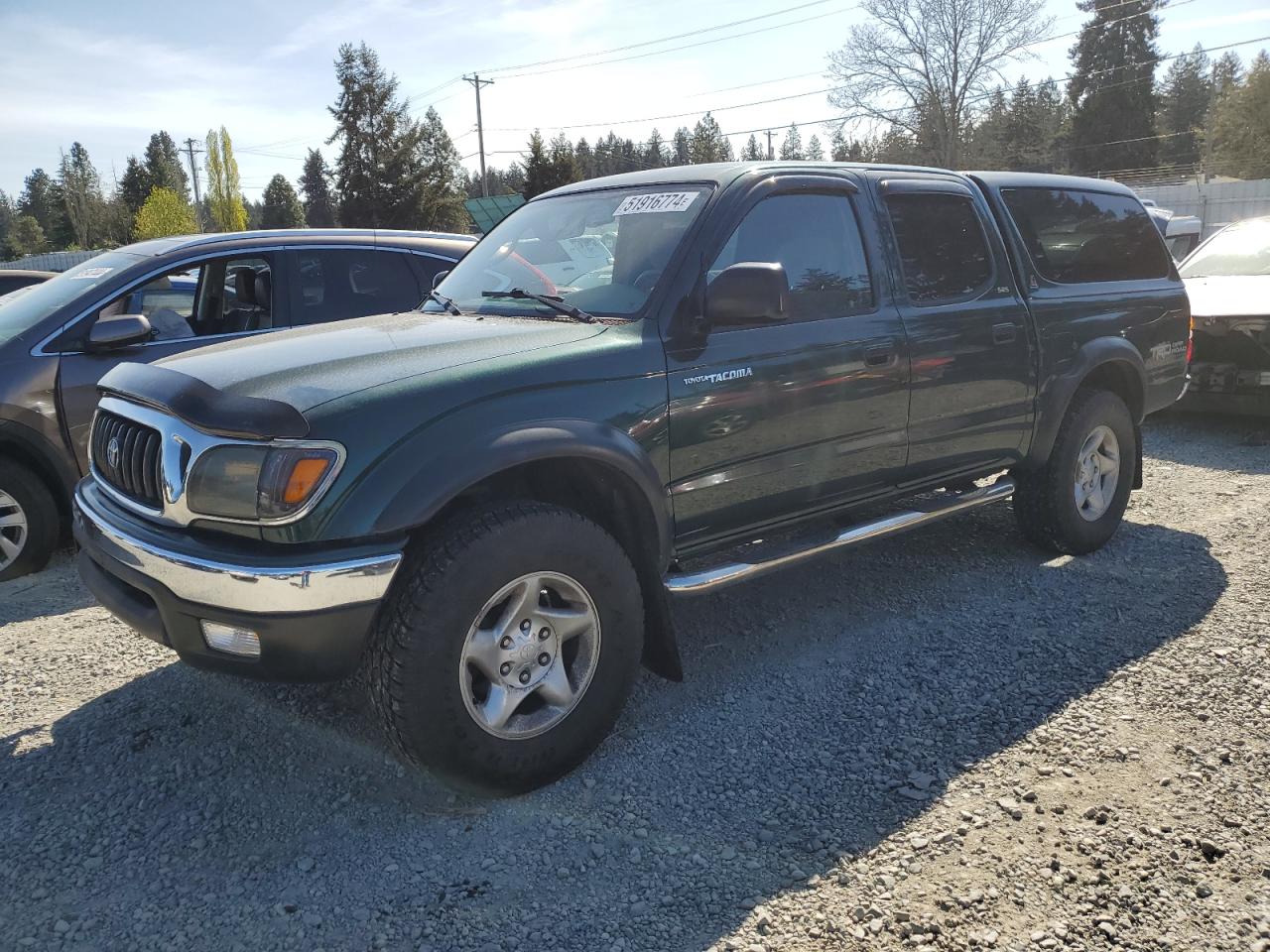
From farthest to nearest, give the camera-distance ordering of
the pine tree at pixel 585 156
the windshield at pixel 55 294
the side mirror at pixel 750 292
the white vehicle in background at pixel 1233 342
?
1. the pine tree at pixel 585 156
2. the white vehicle in background at pixel 1233 342
3. the windshield at pixel 55 294
4. the side mirror at pixel 750 292

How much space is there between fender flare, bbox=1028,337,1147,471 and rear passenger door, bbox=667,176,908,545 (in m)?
1.12

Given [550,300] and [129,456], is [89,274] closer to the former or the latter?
[129,456]

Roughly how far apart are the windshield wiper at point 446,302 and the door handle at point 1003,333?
2.48 m

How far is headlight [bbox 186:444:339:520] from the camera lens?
2643 millimetres

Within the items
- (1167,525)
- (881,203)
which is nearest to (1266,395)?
(1167,525)

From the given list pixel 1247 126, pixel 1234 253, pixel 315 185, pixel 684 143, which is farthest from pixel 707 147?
pixel 1234 253

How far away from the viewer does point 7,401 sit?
511 cm

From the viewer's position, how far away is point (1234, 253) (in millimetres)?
9211

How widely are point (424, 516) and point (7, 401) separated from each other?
3.66 m

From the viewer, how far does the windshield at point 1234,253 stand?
891cm

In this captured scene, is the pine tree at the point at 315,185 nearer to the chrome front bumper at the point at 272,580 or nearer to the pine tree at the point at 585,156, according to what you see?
the pine tree at the point at 585,156

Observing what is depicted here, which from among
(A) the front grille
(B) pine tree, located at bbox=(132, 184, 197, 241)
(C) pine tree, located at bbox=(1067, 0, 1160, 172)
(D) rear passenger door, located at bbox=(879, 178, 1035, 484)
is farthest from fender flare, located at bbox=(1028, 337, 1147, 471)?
(C) pine tree, located at bbox=(1067, 0, 1160, 172)

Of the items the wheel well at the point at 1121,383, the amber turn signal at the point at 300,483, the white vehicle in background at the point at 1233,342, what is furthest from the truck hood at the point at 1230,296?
the amber turn signal at the point at 300,483

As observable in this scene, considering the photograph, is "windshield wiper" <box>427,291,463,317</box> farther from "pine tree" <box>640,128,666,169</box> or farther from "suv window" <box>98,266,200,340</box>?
"pine tree" <box>640,128,666,169</box>
